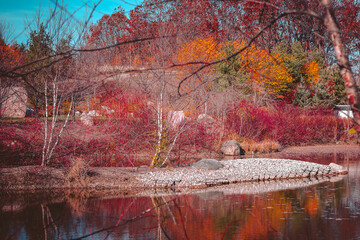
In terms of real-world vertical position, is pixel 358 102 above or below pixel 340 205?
above

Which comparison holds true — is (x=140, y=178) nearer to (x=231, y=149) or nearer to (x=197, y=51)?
(x=231, y=149)

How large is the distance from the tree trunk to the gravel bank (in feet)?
23.5

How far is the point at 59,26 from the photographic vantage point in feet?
30.1

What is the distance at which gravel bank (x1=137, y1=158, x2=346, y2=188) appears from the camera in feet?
31.8

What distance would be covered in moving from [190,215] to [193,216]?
90 millimetres

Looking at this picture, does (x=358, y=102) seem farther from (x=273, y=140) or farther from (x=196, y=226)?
(x=273, y=140)

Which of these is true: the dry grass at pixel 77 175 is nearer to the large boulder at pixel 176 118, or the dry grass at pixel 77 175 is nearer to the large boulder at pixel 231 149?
the large boulder at pixel 176 118

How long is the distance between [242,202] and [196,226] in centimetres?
197

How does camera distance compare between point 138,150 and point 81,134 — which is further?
point 138,150

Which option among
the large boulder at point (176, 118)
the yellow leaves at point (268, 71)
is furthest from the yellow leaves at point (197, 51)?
the large boulder at point (176, 118)

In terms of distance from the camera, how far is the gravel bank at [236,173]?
9680mm

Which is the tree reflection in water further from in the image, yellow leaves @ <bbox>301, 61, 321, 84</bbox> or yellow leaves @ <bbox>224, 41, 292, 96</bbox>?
yellow leaves @ <bbox>301, 61, 321, 84</bbox>

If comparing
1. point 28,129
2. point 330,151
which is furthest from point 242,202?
A: point 330,151

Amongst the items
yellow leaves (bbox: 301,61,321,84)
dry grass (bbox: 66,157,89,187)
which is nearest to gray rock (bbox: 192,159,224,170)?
dry grass (bbox: 66,157,89,187)
